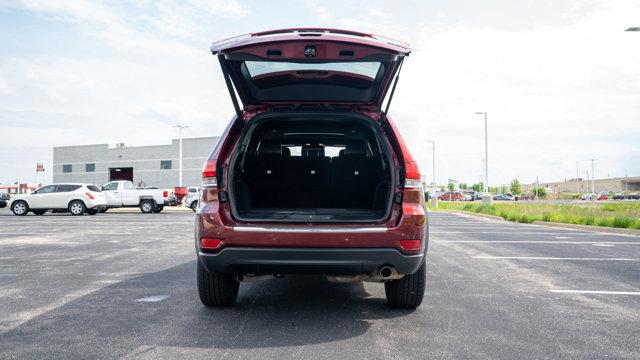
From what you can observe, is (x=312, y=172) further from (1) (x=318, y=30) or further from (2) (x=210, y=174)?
(1) (x=318, y=30)

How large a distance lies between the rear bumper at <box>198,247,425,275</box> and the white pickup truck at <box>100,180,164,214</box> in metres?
25.4

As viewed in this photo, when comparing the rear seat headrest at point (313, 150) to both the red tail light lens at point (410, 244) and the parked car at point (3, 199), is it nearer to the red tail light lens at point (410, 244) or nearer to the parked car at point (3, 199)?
the red tail light lens at point (410, 244)

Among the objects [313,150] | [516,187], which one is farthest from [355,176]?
[516,187]

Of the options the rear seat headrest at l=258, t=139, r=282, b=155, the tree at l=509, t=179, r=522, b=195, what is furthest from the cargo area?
the tree at l=509, t=179, r=522, b=195

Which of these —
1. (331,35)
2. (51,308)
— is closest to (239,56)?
(331,35)

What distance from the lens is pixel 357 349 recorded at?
3.64 metres

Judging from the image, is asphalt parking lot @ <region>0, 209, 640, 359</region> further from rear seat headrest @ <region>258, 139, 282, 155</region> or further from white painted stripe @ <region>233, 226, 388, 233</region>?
rear seat headrest @ <region>258, 139, 282, 155</region>

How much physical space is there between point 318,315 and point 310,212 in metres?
0.90

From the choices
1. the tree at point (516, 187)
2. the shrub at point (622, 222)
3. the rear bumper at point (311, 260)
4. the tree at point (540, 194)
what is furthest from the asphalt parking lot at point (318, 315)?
the tree at point (516, 187)

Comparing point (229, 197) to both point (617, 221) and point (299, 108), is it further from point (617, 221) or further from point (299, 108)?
point (617, 221)

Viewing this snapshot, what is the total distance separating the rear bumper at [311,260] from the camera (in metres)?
4.07

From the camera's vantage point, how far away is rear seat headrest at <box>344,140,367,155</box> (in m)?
5.54

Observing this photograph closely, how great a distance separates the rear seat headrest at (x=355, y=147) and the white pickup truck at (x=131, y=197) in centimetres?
2435

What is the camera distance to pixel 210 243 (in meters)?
4.22
